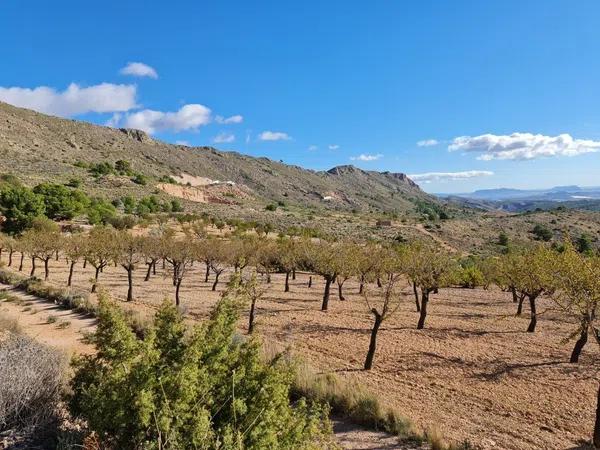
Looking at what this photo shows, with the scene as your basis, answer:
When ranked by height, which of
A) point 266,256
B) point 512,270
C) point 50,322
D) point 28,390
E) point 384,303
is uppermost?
point 512,270

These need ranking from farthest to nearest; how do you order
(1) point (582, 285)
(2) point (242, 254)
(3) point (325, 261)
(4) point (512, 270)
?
(2) point (242, 254), (3) point (325, 261), (4) point (512, 270), (1) point (582, 285)

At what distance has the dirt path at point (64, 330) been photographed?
10.5m

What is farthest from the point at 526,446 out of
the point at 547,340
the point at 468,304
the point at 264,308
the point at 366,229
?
the point at 366,229

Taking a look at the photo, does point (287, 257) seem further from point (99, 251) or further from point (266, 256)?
point (99, 251)

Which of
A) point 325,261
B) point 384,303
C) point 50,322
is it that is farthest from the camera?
point 325,261

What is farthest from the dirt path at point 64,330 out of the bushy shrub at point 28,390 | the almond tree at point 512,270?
the almond tree at point 512,270

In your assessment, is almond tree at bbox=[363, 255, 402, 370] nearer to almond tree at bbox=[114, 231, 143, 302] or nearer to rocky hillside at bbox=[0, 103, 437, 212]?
almond tree at bbox=[114, 231, 143, 302]

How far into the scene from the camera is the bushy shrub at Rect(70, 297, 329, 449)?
5.34 metres

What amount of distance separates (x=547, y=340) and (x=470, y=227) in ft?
246

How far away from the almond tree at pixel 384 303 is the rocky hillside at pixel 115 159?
65370 millimetres

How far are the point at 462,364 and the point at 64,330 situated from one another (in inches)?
704

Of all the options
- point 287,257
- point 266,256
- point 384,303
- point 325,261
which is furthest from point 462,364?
point 266,256

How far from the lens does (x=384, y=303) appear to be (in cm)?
2005

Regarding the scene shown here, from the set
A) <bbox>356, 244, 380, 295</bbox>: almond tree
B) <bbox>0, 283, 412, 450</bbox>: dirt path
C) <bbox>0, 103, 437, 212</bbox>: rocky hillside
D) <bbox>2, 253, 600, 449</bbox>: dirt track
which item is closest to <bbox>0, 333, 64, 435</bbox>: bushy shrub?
<bbox>0, 283, 412, 450</bbox>: dirt path
